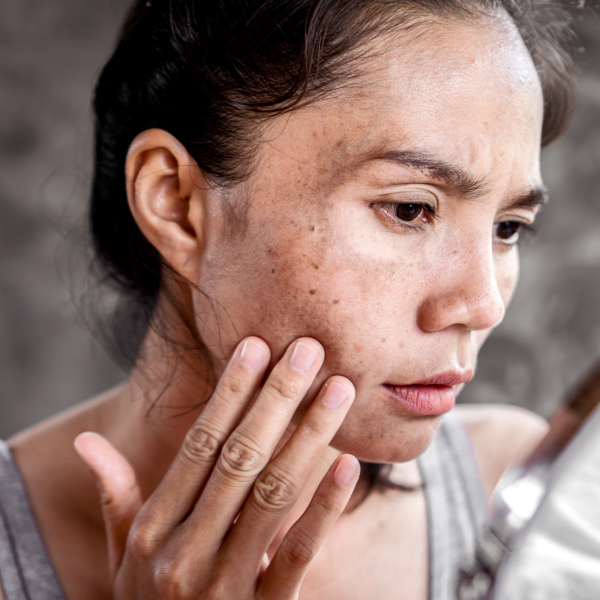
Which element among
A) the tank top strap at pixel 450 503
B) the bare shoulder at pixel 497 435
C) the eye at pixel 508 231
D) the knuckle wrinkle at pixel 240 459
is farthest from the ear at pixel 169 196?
the bare shoulder at pixel 497 435

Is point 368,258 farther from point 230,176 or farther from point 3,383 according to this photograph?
point 3,383

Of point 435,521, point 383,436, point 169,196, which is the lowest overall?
point 435,521

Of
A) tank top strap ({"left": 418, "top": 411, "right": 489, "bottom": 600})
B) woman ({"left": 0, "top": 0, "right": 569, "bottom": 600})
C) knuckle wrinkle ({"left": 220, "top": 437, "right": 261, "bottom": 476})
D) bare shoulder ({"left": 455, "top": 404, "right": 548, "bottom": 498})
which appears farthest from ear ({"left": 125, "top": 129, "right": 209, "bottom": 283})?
bare shoulder ({"left": 455, "top": 404, "right": 548, "bottom": 498})

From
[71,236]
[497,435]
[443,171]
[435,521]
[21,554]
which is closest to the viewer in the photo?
[443,171]

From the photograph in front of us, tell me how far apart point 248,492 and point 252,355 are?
19 centimetres

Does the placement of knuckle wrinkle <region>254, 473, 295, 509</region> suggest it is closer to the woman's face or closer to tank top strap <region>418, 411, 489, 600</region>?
the woman's face

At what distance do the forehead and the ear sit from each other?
16 centimetres

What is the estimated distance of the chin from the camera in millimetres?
789

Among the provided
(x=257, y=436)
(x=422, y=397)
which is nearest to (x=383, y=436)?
(x=422, y=397)

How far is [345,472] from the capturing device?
0.73 meters

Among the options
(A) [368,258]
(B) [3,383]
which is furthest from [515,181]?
(B) [3,383]

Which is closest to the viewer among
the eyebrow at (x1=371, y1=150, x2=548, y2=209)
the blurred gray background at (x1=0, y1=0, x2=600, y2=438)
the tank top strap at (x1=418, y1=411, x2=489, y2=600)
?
the eyebrow at (x1=371, y1=150, x2=548, y2=209)

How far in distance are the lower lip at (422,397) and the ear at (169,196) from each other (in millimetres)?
353

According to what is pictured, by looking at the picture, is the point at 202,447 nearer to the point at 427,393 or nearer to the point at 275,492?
the point at 275,492
